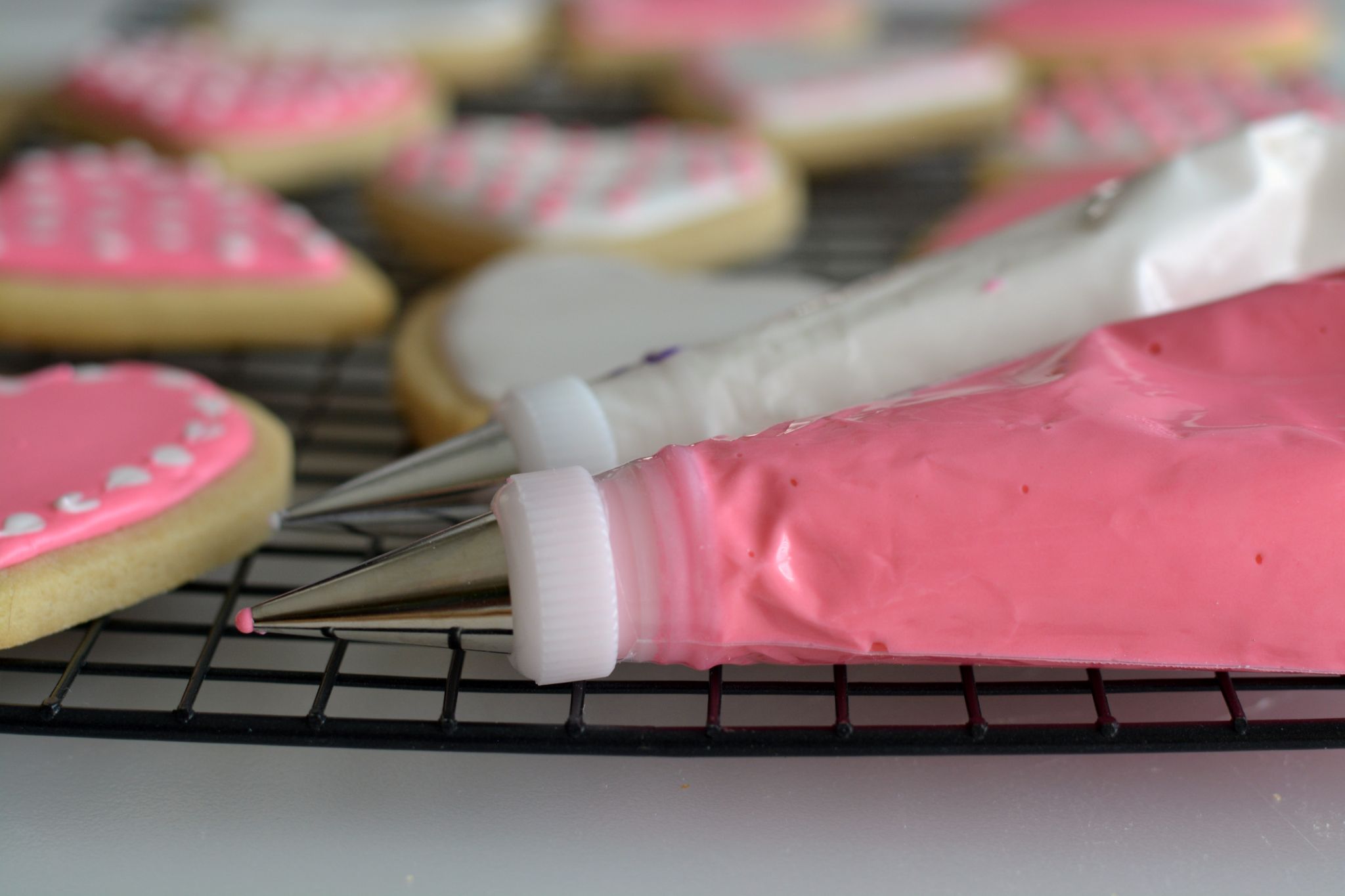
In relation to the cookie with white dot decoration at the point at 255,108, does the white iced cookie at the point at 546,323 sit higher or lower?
higher

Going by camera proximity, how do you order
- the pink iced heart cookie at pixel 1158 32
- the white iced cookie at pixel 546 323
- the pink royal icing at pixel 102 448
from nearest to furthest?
the pink royal icing at pixel 102 448, the white iced cookie at pixel 546 323, the pink iced heart cookie at pixel 1158 32

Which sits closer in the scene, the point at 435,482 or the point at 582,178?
the point at 435,482

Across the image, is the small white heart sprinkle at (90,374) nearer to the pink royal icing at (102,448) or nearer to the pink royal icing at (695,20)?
the pink royal icing at (102,448)

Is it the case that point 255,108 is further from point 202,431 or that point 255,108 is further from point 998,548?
point 998,548

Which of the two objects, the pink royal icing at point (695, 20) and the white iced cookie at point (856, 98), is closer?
the white iced cookie at point (856, 98)

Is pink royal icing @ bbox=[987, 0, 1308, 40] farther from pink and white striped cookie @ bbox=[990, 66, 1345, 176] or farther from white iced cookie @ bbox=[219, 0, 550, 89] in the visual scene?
white iced cookie @ bbox=[219, 0, 550, 89]

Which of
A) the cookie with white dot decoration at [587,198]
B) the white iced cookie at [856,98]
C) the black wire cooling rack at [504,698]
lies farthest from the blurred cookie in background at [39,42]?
the black wire cooling rack at [504,698]

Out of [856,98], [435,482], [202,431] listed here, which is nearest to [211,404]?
[202,431]
